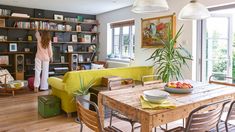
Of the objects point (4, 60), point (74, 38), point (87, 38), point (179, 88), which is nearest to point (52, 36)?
point (74, 38)

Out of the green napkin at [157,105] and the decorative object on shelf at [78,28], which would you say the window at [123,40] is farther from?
the green napkin at [157,105]

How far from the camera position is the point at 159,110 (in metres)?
1.75

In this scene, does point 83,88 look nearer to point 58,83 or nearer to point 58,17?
point 58,83

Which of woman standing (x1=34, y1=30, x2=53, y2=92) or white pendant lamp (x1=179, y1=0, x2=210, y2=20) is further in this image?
woman standing (x1=34, y1=30, x2=53, y2=92)

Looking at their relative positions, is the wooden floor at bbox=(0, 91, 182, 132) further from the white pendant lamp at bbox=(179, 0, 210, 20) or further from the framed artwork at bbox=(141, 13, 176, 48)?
the framed artwork at bbox=(141, 13, 176, 48)

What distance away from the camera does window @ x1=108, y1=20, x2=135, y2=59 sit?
21.0 ft

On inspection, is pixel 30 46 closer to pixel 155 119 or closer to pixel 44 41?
pixel 44 41

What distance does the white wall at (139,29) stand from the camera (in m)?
4.42

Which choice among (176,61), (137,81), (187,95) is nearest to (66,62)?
(137,81)

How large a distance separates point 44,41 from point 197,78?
412cm

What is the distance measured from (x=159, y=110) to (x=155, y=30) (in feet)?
12.1

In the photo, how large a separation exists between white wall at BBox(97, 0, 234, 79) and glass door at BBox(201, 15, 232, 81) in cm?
23

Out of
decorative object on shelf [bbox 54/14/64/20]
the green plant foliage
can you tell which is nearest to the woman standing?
A: decorative object on shelf [bbox 54/14/64/20]

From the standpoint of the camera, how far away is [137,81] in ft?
14.8
